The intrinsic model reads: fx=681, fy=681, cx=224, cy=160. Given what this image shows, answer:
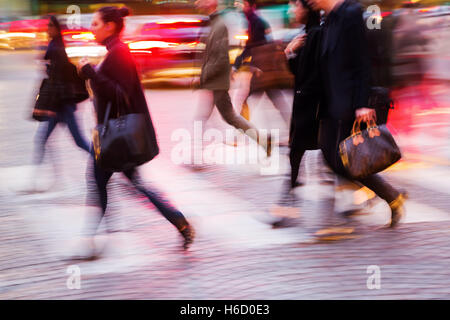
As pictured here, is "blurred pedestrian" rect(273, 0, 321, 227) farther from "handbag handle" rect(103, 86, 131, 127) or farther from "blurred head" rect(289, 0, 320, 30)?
"handbag handle" rect(103, 86, 131, 127)

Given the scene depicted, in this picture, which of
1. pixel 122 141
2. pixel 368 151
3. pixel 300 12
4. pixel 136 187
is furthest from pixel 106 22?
pixel 368 151

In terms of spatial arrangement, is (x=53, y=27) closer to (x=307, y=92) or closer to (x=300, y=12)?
(x=300, y=12)

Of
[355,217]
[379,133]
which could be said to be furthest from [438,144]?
[379,133]

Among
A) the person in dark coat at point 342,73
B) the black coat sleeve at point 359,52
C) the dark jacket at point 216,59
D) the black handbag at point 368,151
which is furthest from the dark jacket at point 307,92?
the dark jacket at point 216,59

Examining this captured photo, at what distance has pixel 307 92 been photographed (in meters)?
5.06

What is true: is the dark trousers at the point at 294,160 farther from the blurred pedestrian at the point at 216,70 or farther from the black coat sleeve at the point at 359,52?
the blurred pedestrian at the point at 216,70

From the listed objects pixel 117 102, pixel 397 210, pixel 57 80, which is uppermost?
pixel 117 102

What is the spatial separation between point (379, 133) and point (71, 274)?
2256mm

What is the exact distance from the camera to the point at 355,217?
5.53 meters

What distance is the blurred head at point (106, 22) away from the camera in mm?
4488

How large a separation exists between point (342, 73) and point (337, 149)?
1.75 feet

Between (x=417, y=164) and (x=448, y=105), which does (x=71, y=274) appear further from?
(x=448, y=105)

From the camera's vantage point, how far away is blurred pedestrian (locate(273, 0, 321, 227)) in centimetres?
498
